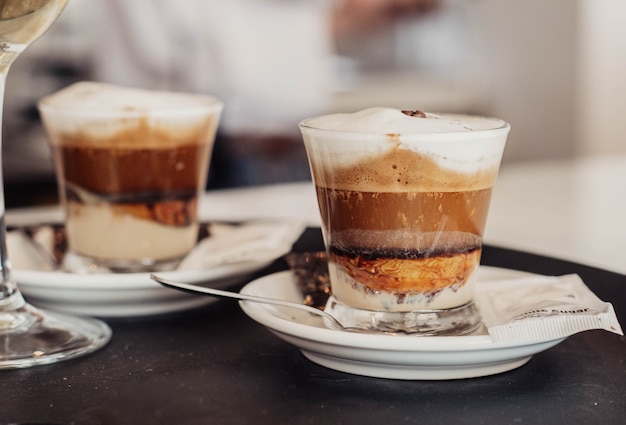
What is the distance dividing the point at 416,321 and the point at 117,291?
283mm

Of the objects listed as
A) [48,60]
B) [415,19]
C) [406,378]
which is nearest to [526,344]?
[406,378]

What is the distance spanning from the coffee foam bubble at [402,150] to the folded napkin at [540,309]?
0.36 ft

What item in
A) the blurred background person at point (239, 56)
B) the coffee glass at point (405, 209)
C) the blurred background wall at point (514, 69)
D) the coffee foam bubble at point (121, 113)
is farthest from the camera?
the blurred background wall at point (514, 69)

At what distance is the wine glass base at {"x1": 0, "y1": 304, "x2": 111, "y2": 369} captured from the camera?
2.28ft

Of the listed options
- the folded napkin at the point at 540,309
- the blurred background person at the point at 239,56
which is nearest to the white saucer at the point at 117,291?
the folded napkin at the point at 540,309

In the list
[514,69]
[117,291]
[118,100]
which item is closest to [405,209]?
[117,291]

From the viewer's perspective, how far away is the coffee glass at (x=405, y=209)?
0.66 meters

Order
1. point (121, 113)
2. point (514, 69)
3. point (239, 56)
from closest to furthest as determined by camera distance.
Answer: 1. point (121, 113)
2. point (239, 56)
3. point (514, 69)

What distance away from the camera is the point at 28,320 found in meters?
0.77

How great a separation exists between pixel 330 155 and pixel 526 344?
21 cm

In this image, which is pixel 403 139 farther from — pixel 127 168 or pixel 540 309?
pixel 127 168

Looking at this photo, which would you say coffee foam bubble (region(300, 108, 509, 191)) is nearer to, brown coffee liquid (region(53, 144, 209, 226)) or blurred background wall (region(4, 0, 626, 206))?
brown coffee liquid (region(53, 144, 209, 226))

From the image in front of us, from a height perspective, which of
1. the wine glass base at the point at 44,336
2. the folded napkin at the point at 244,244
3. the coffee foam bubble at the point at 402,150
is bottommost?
the folded napkin at the point at 244,244

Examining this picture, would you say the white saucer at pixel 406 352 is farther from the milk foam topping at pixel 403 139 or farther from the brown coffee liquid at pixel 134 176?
the brown coffee liquid at pixel 134 176
